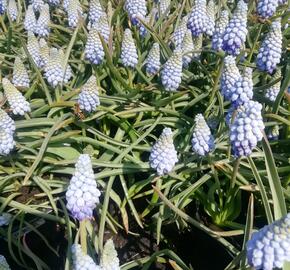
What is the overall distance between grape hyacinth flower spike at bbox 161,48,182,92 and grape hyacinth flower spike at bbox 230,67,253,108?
0.63 meters

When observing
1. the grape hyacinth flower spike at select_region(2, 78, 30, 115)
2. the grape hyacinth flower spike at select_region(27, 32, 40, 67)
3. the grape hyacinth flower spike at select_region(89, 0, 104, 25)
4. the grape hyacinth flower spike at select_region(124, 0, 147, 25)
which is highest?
the grape hyacinth flower spike at select_region(124, 0, 147, 25)

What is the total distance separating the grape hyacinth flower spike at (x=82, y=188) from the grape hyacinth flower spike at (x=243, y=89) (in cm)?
101

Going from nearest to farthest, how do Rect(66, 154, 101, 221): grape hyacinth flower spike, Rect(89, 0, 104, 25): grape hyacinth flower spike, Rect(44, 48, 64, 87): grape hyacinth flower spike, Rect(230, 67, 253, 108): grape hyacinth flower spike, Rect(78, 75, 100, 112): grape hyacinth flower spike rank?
Rect(66, 154, 101, 221): grape hyacinth flower spike
Rect(230, 67, 253, 108): grape hyacinth flower spike
Rect(78, 75, 100, 112): grape hyacinth flower spike
Rect(44, 48, 64, 87): grape hyacinth flower spike
Rect(89, 0, 104, 25): grape hyacinth flower spike

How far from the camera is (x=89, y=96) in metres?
3.14

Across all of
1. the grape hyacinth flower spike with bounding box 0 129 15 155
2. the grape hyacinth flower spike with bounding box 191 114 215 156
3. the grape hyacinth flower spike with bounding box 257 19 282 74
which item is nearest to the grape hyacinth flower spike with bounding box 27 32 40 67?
the grape hyacinth flower spike with bounding box 0 129 15 155

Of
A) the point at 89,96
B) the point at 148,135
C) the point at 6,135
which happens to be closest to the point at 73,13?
the point at 89,96

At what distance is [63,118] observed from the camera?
11.0 feet

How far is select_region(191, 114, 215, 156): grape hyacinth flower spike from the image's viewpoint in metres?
2.66

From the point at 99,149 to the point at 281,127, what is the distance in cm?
137

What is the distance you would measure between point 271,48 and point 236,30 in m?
0.26

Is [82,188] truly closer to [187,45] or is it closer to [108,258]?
[108,258]

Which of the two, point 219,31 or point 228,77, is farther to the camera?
point 219,31

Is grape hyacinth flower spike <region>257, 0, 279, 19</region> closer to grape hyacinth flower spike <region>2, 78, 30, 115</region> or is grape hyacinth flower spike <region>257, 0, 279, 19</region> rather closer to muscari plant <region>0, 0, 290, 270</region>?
muscari plant <region>0, 0, 290, 270</region>

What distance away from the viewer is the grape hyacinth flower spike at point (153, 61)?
346 centimetres
